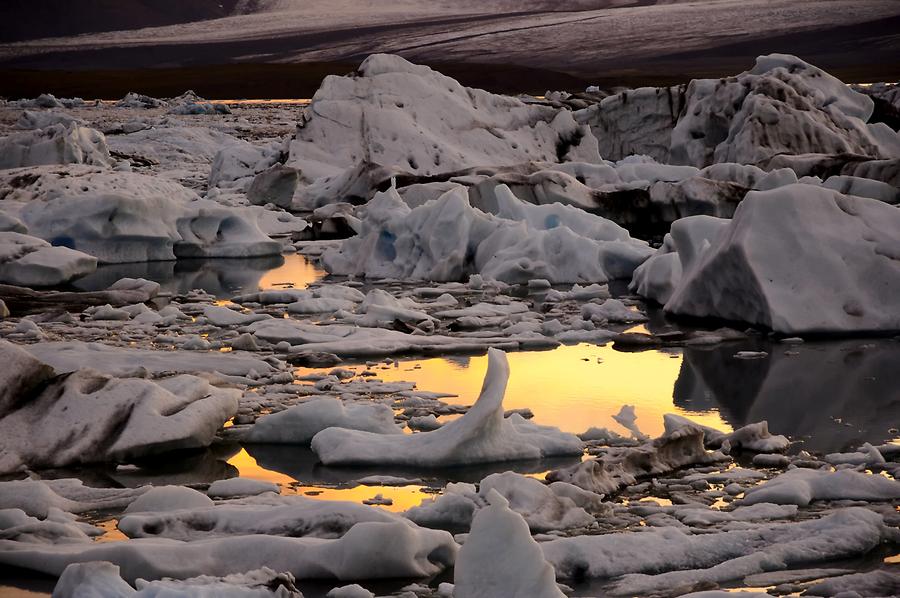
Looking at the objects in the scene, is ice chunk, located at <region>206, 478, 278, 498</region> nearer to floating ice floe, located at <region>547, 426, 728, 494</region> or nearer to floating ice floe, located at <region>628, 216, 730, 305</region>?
floating ice floe, located at <region>547, 426, 728, 494</region>

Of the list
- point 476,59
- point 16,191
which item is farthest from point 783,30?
point 16,191

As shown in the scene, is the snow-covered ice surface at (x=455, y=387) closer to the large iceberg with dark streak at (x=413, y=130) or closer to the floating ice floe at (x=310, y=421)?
Answer: the floating ice floe at (x=310, y=421)

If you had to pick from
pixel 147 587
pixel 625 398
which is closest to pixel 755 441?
pixel 625 398

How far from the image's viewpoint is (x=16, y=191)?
13953 mm

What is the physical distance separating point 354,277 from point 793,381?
225 inches

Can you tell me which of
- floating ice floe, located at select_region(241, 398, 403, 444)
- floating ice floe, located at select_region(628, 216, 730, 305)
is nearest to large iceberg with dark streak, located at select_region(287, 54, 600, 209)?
floating ice floe, located at select_region(628, 216, 730, 305)

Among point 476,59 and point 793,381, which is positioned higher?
point 793,381

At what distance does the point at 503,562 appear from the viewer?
10.6 feet

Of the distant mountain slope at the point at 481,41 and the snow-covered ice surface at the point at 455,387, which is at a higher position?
the snow-covered ice surface at the point at 455,387

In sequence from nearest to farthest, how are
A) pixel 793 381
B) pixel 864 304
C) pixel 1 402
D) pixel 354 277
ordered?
pixel 1 402 → pixel 793 381 → pixel 864 304 → pixel 354 277

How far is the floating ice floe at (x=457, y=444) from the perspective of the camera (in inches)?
210

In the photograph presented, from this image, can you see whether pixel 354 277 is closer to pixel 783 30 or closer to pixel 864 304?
pixel 864 304

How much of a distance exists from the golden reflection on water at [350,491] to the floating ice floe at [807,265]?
4.11 m

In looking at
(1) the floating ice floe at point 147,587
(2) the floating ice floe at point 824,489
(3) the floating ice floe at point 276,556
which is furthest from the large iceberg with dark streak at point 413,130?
(1) the floating ice floe at point 147,587
